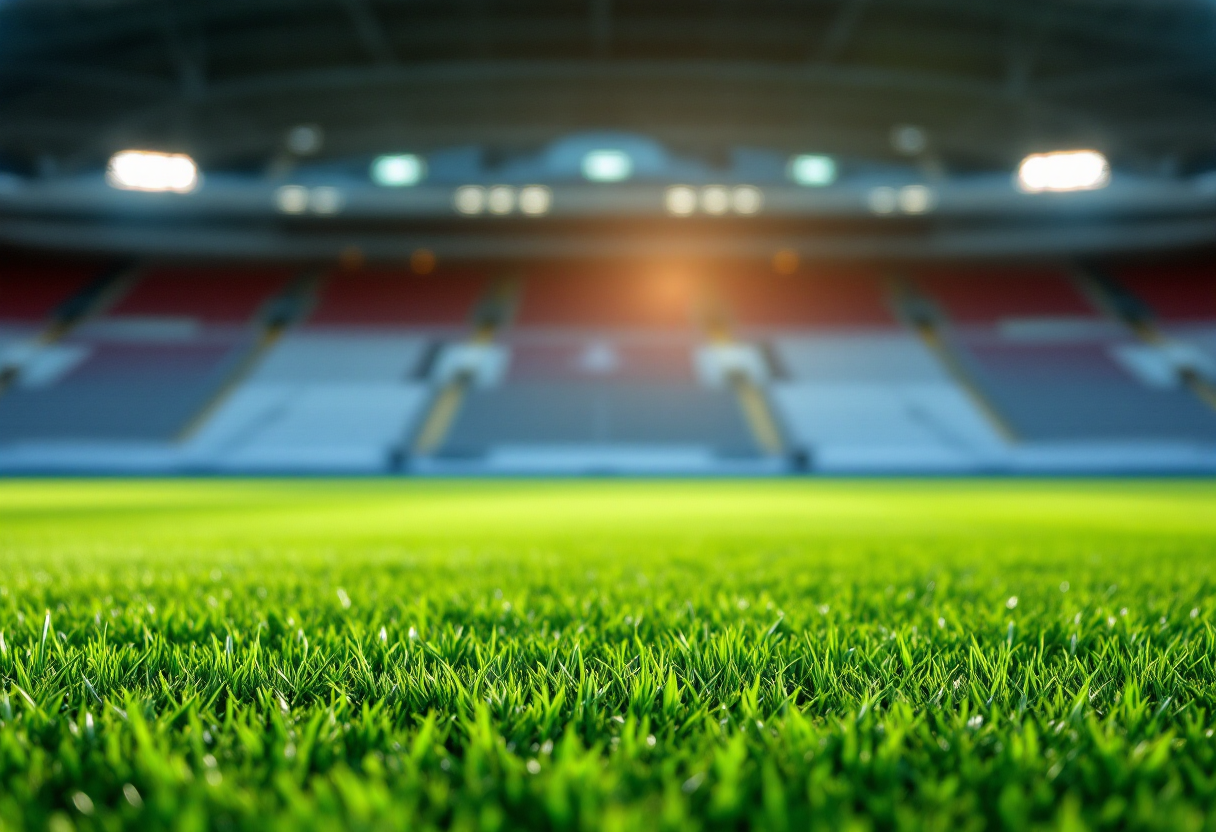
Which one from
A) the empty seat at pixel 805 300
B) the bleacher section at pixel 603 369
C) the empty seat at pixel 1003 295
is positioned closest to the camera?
the bleacher section at pixel 603 369

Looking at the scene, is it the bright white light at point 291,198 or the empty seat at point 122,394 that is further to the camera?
the bright white light at point 291,198

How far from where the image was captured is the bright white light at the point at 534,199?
23.8 metres

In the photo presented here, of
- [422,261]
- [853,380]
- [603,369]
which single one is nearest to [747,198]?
[853,380]

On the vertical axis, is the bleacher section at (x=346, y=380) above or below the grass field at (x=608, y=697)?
above

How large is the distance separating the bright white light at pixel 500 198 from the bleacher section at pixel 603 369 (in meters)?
3.78

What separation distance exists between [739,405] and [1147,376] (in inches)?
479

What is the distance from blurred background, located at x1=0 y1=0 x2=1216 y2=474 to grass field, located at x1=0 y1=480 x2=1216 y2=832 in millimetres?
16431

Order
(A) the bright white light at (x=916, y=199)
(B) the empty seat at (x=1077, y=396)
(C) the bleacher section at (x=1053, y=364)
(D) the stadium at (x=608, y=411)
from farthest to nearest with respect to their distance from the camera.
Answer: (A) the bright white light at (x=916, y=199) → (C) the bleacher section at (x=1053, y=364) → (B) the empty seat at (x=1077, y=396) → (D) the stadium at (x=608, y=411)

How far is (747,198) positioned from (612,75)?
6.93 meters

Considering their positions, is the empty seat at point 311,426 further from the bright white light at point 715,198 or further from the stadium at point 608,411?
the bright white light at point 715,198

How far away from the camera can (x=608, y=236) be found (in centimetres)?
2677

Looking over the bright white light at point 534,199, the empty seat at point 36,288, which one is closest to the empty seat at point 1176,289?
the bright white light at point 534,199

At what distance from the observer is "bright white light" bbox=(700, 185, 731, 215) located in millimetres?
23938

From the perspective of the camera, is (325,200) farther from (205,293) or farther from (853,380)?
(853,380)
